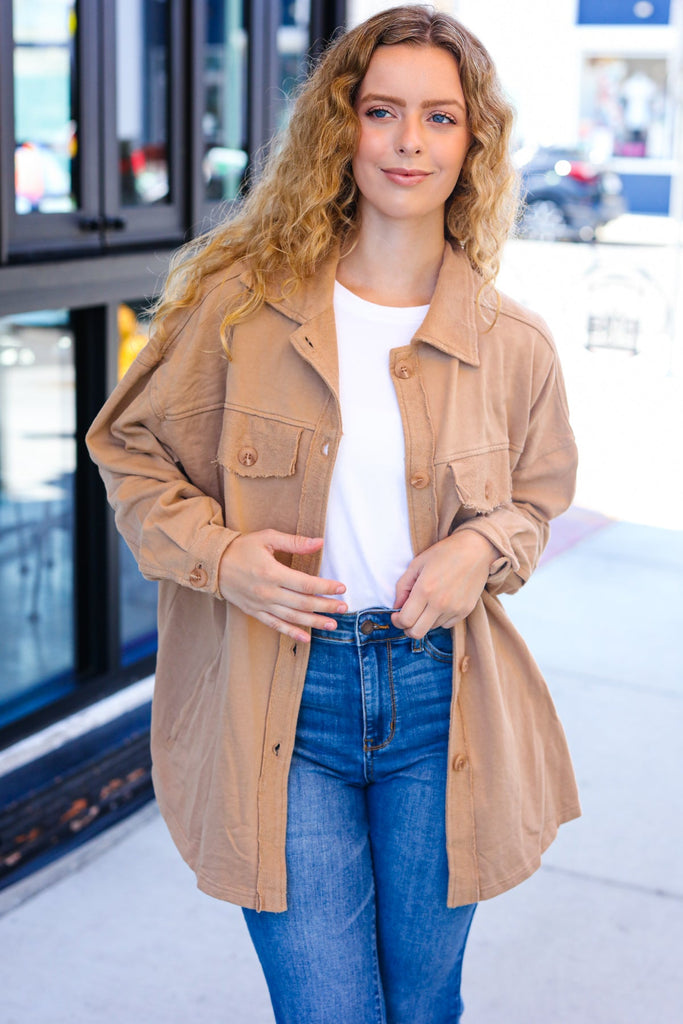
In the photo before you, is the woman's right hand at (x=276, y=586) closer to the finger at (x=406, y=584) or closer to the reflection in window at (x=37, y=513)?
the finger at (x=406, y=584)

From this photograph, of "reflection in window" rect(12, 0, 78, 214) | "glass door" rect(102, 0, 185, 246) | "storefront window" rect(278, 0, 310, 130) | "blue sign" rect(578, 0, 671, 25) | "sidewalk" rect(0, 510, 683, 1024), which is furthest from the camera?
"blue sign" rect(578, 0, 671, 25)

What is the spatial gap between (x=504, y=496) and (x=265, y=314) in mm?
484

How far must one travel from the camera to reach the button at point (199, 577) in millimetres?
1835

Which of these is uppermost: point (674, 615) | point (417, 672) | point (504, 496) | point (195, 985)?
point (504, 496)

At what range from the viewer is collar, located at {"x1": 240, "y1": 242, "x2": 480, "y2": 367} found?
1.88 meters

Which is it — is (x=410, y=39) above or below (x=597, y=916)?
above

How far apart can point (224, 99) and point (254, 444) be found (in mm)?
2687

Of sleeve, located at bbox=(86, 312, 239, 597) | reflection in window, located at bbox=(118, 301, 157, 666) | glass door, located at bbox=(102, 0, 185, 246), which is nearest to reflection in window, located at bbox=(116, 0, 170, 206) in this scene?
glass door, located at bbox=(102, 0, 185, 246)

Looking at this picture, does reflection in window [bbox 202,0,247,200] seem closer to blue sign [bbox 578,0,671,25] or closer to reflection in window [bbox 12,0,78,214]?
reflection in window [bbox 12,0,78,214]

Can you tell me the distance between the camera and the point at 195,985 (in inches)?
117

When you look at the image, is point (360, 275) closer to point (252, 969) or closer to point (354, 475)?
point (354, 475)

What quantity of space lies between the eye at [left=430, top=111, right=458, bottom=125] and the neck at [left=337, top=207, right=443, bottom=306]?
0.15m

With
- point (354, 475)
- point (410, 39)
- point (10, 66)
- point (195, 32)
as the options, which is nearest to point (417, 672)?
point (354, 475)

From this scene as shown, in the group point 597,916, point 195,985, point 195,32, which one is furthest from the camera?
point 195,32
